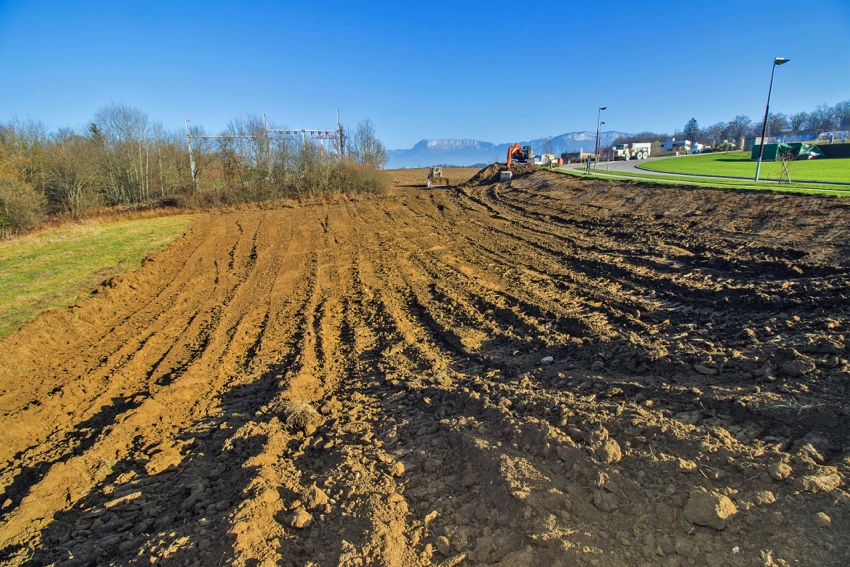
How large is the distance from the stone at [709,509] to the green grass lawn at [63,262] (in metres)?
10.5

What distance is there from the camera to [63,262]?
13062 mm

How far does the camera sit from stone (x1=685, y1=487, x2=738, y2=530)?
8.93 ft

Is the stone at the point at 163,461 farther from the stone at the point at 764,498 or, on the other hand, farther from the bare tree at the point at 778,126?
the bare tree at the point at 778,126

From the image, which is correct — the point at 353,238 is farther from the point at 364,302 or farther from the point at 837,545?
the point at 837,545

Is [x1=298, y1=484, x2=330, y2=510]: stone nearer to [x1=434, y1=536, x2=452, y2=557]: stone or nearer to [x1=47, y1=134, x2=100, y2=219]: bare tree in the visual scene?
[x1=434, y1=536, x2=452, y2=557]: stone

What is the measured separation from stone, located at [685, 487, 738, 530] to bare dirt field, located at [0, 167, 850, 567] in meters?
0.02

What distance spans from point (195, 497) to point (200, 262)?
36.8 ft

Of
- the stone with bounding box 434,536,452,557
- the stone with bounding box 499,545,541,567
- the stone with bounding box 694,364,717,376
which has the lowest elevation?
the stone with bounding box 434,536,452,557

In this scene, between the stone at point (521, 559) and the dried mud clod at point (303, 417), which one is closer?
the stone at point (521, 559)

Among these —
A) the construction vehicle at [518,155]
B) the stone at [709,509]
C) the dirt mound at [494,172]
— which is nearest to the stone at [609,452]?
the stone at [709,509]

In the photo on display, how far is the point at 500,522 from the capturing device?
9.78 ft

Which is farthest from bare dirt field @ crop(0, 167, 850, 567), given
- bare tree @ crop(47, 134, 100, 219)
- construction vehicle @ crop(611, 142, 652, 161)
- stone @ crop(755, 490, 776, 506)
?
construction vehicle @ crop(611, 142, 652, 161)

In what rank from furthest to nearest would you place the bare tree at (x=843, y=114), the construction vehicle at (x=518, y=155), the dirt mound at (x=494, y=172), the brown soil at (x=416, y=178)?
1. the bare tree at (x=843, y=114)
2. the brown soil at (x=416, y=178)
3. the construction vehicle at (x=518, y=155)
4. the dirt mound at (x=494, y=172)

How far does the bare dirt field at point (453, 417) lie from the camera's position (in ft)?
9.37
